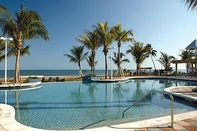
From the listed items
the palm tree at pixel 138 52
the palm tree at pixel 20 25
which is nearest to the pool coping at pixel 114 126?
the palm tree at pixel 20 25

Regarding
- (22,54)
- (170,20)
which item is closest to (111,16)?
(170,20)

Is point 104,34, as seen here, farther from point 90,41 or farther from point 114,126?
point 114,126

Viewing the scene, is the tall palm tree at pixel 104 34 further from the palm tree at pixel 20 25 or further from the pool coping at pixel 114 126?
the pool coping at pixel 114 126

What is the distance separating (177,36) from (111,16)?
838 cm

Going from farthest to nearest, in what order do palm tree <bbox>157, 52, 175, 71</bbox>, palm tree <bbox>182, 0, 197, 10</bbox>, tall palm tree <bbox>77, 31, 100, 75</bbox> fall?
1. palm tree <bbox>157, 52, 175, 71</bbox>
2. tall palm tree <bbox>77, 31, 100, 75</bbox>
3. palm tree <bbox>182, 0, 197, 10</bbox>

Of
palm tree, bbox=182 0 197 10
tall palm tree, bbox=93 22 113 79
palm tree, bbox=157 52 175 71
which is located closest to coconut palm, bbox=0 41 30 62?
tall palm tree, bbox=93 22 113 79

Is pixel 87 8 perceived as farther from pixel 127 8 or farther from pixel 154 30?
pixel 154 30

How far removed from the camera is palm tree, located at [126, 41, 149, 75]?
26547 millimetres

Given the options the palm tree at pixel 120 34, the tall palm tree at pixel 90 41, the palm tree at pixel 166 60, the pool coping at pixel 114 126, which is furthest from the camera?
the palm tree at pixel 166 60

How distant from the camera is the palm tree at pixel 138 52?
87.1ft

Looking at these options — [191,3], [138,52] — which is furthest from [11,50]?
[138,52]

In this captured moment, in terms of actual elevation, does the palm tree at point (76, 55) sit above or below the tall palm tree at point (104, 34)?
below

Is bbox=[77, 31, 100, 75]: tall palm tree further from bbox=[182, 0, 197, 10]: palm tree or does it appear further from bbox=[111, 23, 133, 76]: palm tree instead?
bbox=[182, 0, 197, 10]: palm tree

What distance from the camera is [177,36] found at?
65.0ft
